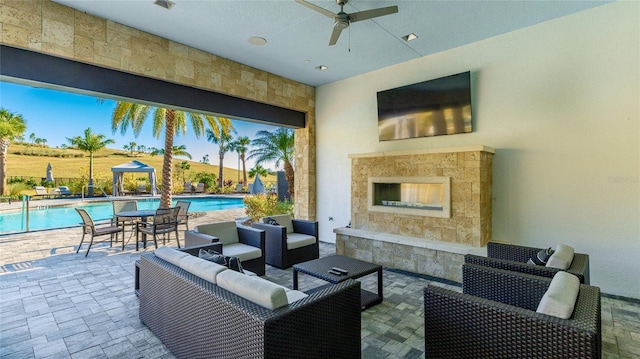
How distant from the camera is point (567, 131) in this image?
13.0 ft

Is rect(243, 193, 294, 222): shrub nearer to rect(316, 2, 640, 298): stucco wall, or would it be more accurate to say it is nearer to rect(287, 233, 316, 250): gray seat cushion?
rect(287, 233, 316, 250): gray seat cushion

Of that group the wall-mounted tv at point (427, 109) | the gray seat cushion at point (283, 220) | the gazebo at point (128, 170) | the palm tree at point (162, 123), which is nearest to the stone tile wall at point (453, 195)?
the wall-mounted tv at point (427, 109)

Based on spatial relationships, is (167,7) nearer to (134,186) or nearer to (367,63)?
(367,63)

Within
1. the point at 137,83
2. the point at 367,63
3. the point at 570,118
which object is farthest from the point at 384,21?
the point at 137,83

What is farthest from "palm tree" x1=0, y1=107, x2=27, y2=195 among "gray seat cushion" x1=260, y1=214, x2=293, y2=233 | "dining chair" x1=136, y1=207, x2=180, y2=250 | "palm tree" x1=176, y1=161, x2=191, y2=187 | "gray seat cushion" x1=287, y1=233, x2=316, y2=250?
"gray seat cushion" x1=287, y1=233, x2=316, y2=250

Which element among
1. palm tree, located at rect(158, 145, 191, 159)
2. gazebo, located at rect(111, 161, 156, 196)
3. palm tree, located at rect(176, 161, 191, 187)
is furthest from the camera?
palm tree, located at rect(176, 161, 191, 187)

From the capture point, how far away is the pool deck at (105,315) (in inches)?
97.7

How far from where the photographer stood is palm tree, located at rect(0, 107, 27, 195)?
11.0 meters

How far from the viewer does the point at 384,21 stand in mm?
4020

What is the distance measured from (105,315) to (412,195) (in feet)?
15.2

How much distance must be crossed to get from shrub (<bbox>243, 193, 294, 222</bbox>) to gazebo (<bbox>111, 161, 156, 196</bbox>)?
7697 millimetres

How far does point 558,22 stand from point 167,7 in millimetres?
5362

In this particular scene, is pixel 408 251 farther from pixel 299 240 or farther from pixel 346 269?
pixel 299 240

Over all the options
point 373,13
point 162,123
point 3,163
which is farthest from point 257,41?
point 3,163
